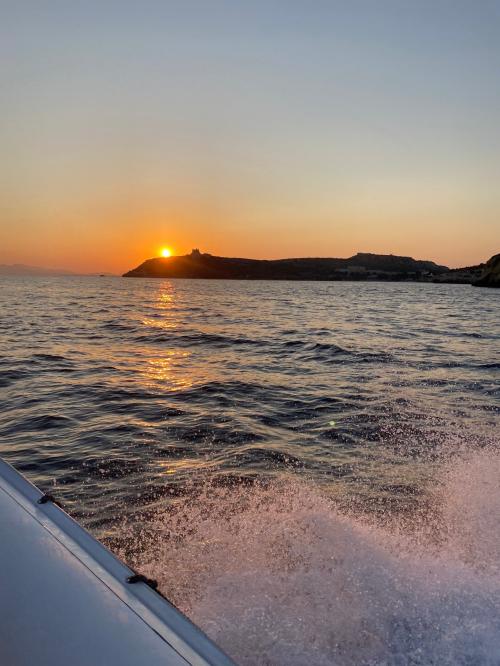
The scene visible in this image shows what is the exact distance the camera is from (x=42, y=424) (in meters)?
9.52

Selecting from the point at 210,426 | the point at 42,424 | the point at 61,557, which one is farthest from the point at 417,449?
the point at 42,424

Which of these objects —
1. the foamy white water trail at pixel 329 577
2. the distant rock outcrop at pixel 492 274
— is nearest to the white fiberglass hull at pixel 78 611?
the foamy white water trail at pixel 329 577

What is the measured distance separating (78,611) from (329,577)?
2638 millimetres

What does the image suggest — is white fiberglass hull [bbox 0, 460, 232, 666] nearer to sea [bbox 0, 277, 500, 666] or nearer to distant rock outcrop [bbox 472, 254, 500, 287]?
sea [bbox 0, 277, 500, 666]

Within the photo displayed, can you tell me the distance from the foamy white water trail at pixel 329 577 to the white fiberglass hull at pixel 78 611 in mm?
1196

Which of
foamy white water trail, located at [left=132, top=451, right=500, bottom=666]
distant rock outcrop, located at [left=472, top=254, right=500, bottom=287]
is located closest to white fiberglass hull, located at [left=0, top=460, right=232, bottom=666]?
foamy white water trail, located at [left=132, top=451, right=500, bottom=666]

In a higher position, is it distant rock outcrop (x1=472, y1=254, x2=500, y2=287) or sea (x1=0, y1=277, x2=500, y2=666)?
distant rock outcrop (x1=472, y1=254, x2=500, y2=287)

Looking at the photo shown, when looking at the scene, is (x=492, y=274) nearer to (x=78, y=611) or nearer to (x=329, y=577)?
(x=329, y=577)

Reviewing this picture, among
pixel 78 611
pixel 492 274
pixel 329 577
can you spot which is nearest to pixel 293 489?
pixel 329 577

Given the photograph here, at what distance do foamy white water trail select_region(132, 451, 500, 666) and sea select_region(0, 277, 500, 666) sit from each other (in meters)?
0.02

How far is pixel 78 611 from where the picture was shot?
2547mm

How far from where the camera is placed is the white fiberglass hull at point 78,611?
230cm

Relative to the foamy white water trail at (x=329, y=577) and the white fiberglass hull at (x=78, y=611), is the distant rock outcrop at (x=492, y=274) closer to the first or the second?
the foamy white water trail at (x=329, y=577)

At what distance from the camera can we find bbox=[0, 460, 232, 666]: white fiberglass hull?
2.30 m
